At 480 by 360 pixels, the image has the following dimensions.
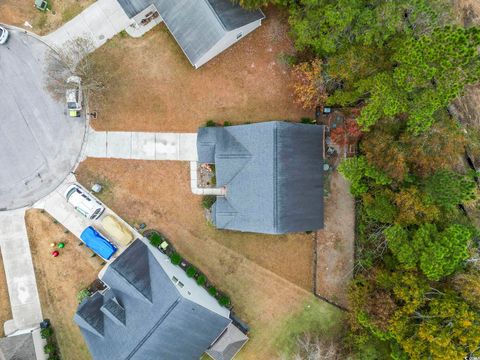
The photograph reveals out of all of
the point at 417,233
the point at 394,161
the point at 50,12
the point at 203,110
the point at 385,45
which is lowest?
the point at 417,233

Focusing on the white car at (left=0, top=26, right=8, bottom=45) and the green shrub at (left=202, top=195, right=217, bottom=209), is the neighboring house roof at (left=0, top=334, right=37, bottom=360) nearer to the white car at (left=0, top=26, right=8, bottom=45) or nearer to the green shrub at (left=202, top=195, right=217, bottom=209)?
the green shrub at (left=202, top=195, right=217, bottom=209)

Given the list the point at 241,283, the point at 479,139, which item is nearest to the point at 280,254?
the point at 241,283

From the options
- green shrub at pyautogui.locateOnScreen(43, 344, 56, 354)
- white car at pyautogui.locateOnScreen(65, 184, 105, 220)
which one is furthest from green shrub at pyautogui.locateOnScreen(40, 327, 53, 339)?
white car at pyautogui.locateOnScreen(65, 184, 105, 220)

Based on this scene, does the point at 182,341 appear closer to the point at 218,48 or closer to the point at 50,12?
the point at 218,48

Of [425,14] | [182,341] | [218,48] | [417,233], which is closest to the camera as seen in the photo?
[425,14]

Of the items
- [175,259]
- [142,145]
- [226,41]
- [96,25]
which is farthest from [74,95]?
[175,259]

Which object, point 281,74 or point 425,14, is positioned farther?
point 281,74

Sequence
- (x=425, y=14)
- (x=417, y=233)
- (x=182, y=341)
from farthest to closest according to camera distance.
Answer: (x=182, y=341), (x=417, y=233), (x=425, y=14)
